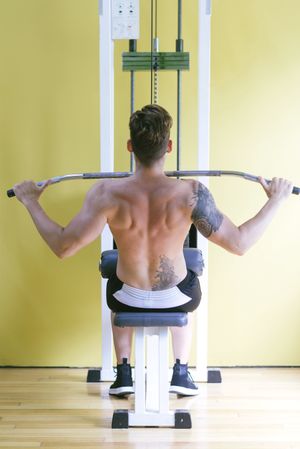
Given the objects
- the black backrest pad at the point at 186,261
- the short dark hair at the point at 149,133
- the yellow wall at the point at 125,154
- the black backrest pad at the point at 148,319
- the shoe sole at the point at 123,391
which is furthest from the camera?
the yellow wall at the point at 125,154

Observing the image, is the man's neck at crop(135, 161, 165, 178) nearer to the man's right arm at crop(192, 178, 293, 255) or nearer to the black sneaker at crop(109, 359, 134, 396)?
the man's right arm at crop(192, 178, 293, 255)

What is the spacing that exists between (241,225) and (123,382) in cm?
95

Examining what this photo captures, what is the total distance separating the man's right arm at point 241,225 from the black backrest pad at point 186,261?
409mm

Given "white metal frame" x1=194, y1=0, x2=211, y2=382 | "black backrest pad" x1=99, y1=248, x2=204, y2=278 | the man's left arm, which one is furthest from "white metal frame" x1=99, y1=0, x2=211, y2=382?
the man's left arm

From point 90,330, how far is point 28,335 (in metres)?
0.30

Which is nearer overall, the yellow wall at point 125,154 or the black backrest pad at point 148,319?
the black backrest pad at point 148,319

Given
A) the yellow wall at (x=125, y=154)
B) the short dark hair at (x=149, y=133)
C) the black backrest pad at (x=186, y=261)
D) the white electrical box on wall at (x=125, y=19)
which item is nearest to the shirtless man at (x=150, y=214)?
the short dark hair at (x=149, y=133)

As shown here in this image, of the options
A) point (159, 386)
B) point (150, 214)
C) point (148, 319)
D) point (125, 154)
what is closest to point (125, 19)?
point (125, 154)

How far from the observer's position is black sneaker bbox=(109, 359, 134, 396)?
2.95m

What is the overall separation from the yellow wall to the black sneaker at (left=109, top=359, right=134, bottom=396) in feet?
1.36

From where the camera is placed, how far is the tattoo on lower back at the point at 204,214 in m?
2.42

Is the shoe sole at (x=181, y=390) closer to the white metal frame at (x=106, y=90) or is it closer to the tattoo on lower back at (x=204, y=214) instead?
the white metal frame at (x=106, y=90)

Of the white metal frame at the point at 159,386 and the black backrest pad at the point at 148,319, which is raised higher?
the black backrest pad at the point at 148,319

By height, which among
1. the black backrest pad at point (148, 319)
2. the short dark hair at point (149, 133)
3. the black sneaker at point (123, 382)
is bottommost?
the black sneaker at point (123, 382)
